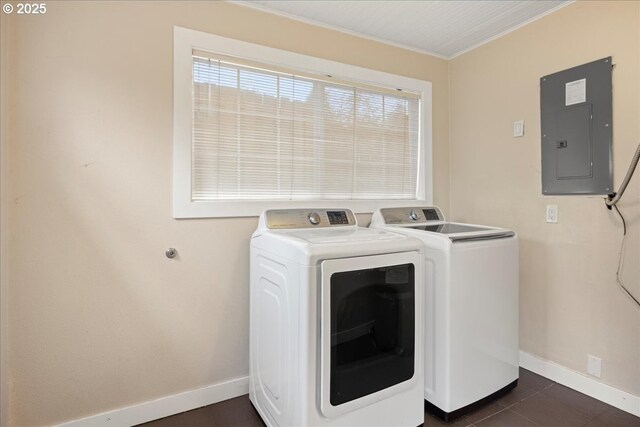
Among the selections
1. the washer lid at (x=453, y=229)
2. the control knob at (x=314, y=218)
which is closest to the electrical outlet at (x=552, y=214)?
the washer lid at (x=453, y=229)

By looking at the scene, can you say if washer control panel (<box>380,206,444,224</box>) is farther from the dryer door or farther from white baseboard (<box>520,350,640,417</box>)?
white baseboard (<box>520,350,640,417</box>)

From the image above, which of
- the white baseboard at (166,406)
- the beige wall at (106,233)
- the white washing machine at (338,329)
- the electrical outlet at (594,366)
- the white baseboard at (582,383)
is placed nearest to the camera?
the white washing machine at (338,329)

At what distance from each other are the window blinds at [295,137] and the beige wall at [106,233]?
0.67 feet

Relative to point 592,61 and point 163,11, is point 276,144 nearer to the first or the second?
point 163,11

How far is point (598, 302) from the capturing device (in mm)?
2000

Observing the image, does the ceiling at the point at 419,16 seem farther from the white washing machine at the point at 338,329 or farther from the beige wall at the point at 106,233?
the white washing machine at the point at 338,329

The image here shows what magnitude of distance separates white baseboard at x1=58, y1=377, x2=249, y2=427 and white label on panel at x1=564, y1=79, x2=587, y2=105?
2.71 meters

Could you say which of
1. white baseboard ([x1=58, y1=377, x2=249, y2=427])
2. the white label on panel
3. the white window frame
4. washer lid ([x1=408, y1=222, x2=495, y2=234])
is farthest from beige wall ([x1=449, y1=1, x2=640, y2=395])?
white baseboard ([x1=58, y1=377, x2=249, y2=427])

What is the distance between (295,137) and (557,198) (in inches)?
70.9

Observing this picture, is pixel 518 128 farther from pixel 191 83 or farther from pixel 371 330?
pixel 191 83

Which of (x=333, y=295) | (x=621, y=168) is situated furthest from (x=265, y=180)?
(x=621, y=168)

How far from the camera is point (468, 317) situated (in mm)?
1840

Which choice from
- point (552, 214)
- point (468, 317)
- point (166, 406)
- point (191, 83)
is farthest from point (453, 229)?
point (166, 406)

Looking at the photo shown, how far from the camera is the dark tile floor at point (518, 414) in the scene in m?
1.80
